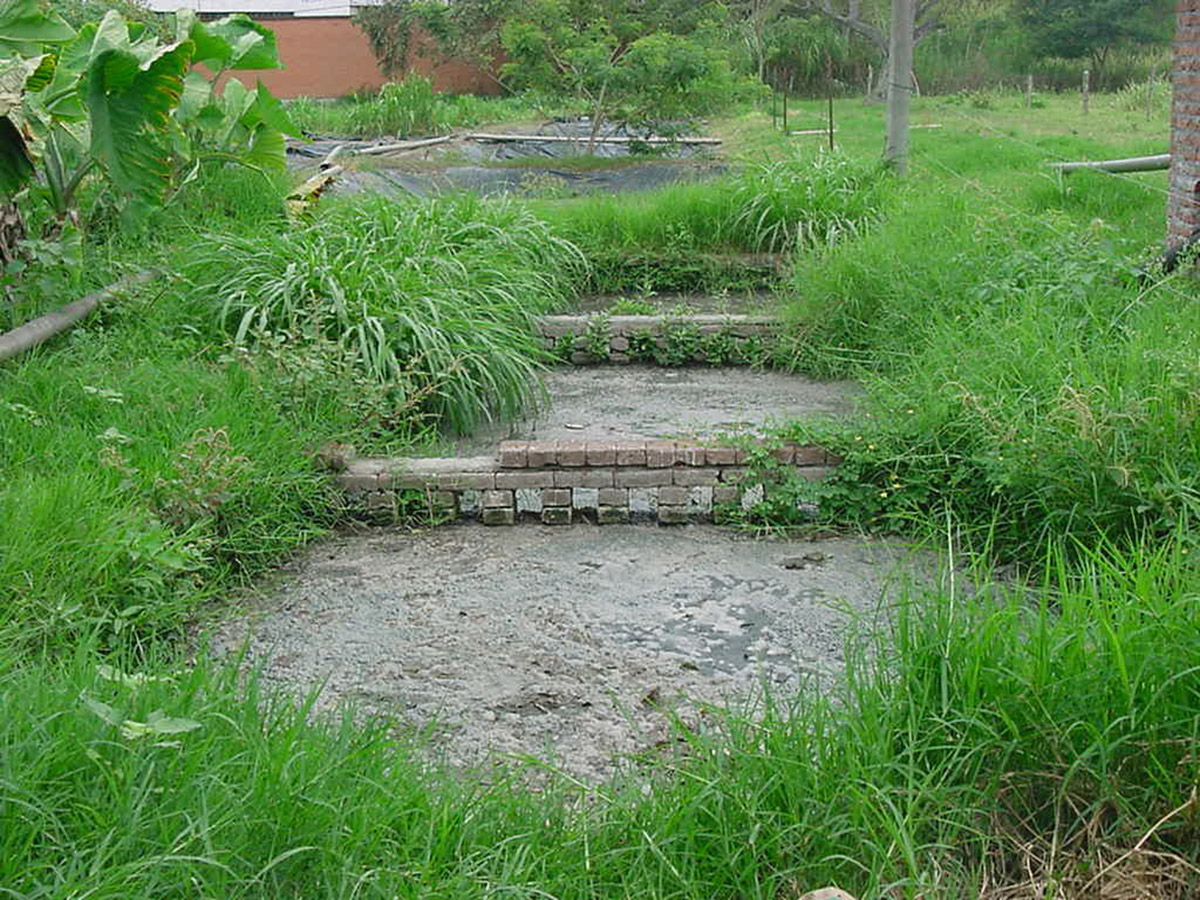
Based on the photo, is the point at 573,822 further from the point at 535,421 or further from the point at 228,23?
the point at 228,23

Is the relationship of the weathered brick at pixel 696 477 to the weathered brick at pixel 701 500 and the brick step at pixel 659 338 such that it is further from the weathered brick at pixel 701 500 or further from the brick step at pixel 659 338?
the brick step at pixel 659 338

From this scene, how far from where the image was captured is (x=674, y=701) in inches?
144

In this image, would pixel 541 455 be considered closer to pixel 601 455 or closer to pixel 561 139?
pixel 601 455

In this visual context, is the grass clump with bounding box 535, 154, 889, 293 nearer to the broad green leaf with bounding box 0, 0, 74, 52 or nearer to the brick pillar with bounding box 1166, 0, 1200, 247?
the brick pillar with bounding box 1166, 0, 1200, 247

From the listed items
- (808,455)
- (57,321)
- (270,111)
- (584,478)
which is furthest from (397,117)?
(808,455)

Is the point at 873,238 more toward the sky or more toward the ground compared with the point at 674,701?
more toward the sky

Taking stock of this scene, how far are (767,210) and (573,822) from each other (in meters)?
7.21

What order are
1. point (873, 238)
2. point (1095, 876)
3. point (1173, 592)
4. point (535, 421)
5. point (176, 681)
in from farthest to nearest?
point (873, 238)
point (535, 421)
point (1173, 592)
point (176, 681)
point (1095, 876)

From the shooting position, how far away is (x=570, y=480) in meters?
5.26

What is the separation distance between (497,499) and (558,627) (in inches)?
42.7

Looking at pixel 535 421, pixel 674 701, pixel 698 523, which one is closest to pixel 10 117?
pixel 535 421

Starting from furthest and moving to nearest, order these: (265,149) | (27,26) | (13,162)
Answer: (265,149)
(27,26)
(13,162)

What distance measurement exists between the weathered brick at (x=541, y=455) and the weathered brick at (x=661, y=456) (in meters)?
0.38

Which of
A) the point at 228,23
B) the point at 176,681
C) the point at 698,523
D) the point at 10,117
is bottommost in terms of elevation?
the point at 698,523
